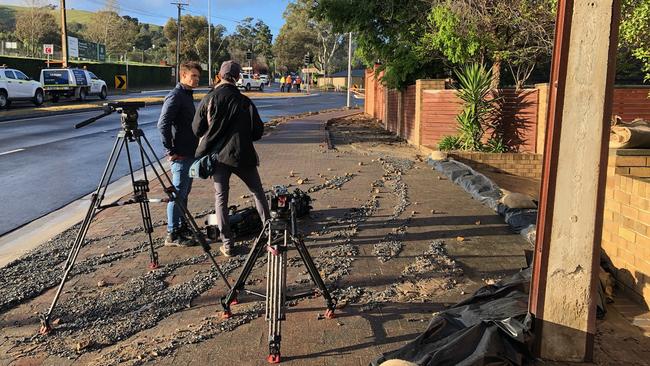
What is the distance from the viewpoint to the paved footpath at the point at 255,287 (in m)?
3.86

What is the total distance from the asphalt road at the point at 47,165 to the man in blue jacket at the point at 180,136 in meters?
2.65

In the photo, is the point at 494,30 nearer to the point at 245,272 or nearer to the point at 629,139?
the point at 629,139

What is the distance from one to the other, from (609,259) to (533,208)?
8.94 ft

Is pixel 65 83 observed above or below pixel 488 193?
above

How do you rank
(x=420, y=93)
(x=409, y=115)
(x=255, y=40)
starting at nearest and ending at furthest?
(x=420, y=93)
(x=409, y=115)
(x=255, y=40)

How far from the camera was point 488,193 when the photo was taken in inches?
334

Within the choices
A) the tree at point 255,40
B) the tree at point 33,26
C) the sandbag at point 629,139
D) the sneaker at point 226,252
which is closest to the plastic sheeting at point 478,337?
the sandbag at point 629,139

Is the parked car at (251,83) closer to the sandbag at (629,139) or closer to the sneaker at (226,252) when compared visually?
the sneaker at (226,252)

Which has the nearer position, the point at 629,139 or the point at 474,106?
the point at 629,139

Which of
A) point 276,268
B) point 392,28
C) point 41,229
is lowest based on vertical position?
point 41,229

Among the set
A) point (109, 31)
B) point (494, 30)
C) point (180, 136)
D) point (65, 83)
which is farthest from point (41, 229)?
point (109, 31)

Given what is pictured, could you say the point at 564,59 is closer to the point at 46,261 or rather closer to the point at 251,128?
the point at 251,128

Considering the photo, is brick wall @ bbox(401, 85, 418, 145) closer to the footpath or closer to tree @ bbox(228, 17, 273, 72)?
the footpath

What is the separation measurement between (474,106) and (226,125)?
8.38m
